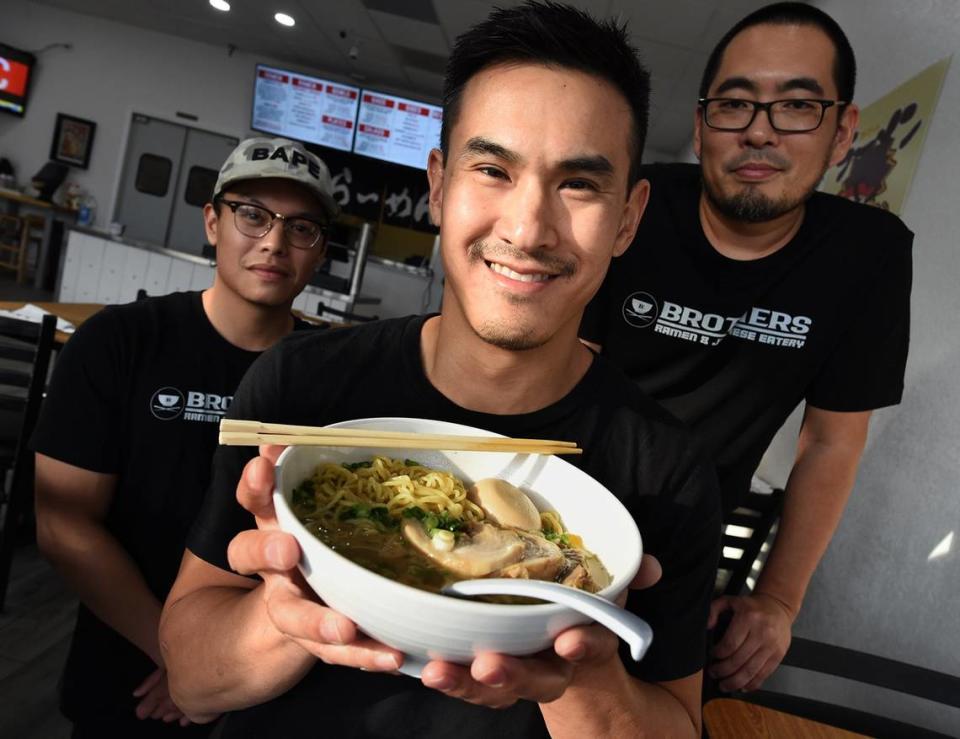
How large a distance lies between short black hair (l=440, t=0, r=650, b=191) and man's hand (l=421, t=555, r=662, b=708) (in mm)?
847

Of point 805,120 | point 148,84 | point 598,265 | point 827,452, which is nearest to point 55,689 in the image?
point 598,265

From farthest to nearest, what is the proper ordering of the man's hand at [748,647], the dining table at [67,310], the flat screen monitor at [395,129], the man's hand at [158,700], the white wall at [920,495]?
the flat screen monitor at [395,129], the dining table at [67,310], the white wall at [920,495], the man's hand at [158,700], the man's hand at [748,647]

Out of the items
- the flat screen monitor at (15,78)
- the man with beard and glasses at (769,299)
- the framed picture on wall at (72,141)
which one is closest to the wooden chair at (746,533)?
the man with beard and glasses at (769,299)

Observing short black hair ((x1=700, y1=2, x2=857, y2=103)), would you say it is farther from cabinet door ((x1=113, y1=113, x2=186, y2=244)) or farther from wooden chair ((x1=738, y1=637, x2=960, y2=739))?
cabinet door ((x1=113, y1=113, x2=186, y2=244))

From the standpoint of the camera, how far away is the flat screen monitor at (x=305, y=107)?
28.2ft

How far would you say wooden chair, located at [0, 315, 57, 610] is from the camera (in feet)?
8.03

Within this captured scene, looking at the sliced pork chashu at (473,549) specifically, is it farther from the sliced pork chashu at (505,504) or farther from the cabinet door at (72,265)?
the cabinet door at (72,265)

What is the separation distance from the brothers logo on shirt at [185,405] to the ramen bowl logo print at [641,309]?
114cm

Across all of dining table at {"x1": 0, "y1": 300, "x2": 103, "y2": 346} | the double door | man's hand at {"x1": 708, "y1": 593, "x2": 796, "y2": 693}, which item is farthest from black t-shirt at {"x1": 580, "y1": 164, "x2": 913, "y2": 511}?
the double door

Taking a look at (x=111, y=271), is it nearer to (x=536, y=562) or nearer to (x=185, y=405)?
(x=185, y=405)

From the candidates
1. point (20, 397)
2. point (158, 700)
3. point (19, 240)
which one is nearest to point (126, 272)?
point (19, 240)

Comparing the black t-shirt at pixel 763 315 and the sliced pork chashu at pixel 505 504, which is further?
the black t-shirt at pixel 763 315

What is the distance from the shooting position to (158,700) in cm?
156

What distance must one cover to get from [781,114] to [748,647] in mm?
1269
